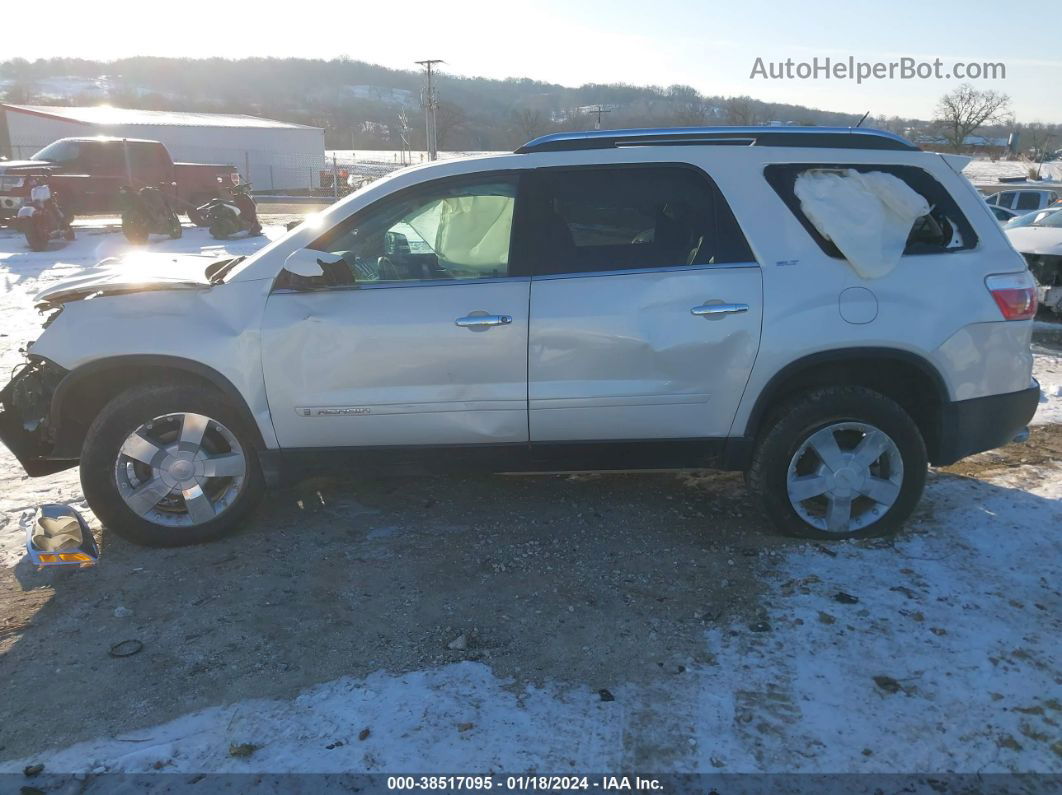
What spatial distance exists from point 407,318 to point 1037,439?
440 cm

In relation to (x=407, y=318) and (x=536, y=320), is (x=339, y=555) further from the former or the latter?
(x=536, y=320)

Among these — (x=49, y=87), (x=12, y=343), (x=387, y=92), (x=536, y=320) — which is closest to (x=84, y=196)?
(x=12, y=343)

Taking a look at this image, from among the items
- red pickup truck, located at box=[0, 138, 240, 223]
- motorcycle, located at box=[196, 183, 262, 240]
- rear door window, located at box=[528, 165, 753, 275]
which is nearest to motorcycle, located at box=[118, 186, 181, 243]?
motorcycle, located at box=[196, 183, 262, 240]

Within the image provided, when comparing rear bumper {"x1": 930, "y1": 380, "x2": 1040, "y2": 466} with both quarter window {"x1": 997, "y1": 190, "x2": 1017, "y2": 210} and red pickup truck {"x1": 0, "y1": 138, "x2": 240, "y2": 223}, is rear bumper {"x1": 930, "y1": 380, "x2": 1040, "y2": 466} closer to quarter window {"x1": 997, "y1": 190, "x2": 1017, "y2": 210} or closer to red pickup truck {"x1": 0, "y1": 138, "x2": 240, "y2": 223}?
red pickup truck {"x1": 0, "y1": 138, "x2": 240, "y2": 223}

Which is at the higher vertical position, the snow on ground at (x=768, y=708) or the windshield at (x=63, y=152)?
the windshield at (x=63, y=152)

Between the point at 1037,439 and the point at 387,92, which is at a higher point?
the point at 387,92

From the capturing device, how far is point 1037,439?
5367mm

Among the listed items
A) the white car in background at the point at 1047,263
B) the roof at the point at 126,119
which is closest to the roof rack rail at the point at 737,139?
the white car in background at the point at 1047,263

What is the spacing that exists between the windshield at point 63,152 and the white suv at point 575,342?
19.0 metres

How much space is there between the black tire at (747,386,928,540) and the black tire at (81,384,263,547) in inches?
97.7

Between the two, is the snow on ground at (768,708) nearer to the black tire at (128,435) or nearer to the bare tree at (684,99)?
the black tire at (128,435)

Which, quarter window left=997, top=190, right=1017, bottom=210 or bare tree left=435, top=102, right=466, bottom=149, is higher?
bare tree left=435, top=102, right=466, bottom=149

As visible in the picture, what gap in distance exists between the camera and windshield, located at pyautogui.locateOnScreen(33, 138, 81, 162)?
1961 centimetres

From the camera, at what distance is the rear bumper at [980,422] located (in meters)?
3.79
